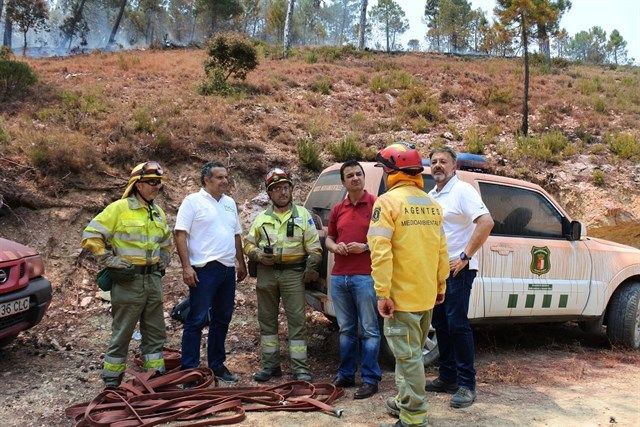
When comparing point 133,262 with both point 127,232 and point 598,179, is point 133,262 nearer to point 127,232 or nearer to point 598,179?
point 127,232

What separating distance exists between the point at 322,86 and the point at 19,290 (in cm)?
1341

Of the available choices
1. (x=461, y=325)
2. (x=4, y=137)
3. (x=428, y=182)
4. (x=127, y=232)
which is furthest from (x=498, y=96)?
(x=127, y=232)

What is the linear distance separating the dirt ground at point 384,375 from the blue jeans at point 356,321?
0.20 meters

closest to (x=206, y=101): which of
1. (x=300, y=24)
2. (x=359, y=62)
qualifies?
(x=359, y=62)

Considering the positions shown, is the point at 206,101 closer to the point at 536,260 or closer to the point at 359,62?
the point at 536,260

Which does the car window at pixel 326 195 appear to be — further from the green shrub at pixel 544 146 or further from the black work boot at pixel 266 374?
the green shrub at pixel 544 146

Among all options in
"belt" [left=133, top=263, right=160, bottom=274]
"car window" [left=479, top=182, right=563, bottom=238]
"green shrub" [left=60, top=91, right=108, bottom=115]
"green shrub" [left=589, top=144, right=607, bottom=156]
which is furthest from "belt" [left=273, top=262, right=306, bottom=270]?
"green shrub" [left=589, top=144, right=607, bottom=156]

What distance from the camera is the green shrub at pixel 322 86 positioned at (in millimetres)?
16938

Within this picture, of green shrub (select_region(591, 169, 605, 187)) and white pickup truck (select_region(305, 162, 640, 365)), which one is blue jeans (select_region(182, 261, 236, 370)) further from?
green shrub (select_region(591, 169, 605, 187))

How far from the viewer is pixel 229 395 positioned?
3971mm

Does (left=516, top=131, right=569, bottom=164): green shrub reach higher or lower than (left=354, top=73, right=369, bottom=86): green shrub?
lower

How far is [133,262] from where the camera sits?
4.45 metres

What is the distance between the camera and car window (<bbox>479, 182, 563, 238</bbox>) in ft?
17.1

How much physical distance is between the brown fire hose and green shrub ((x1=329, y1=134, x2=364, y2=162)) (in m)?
7.45
